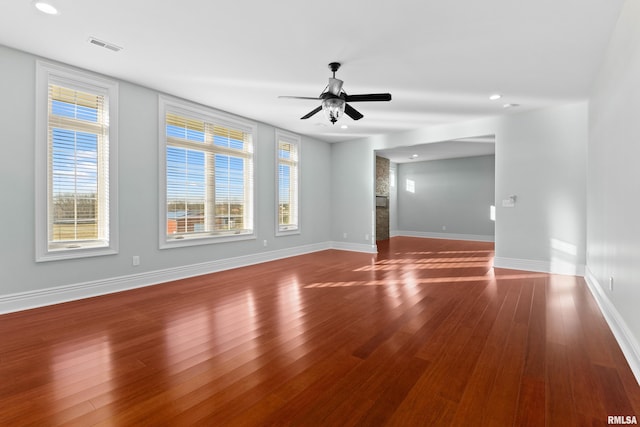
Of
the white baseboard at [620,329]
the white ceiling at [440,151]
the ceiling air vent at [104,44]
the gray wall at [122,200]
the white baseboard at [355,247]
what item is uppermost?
the white ceiling at [440,151]

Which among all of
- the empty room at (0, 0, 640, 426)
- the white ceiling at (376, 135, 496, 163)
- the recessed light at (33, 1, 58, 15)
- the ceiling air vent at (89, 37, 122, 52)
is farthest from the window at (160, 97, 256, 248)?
the white ceiling at (376, 135, 496, 163)

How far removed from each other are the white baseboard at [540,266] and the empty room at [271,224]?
0.04 m

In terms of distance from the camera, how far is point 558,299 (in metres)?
3.66

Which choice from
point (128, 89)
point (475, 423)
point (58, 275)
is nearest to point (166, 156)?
point (128, 89)

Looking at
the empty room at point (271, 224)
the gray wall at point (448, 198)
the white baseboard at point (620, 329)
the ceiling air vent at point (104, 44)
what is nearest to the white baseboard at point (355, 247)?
the empty room at point (271, 224)

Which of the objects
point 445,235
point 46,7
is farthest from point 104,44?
point 445,235

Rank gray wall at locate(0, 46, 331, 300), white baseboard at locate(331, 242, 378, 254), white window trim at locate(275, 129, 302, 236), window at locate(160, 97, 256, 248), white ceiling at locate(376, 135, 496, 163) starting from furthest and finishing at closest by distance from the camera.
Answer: white ceiling at locate(376, 135, 496, 163), white baseboard at locate(331, 242, 378, 254), white window trim at locate(275, 129, 302, 236), window at locate(160, 97, 256, 248), gray wall at locate(0, 46, 331, 300)

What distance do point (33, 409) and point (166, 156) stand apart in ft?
11.8

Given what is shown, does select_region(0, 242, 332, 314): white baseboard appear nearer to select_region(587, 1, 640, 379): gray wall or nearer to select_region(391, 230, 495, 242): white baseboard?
select_region(587, 1, 640, 379): gray wall

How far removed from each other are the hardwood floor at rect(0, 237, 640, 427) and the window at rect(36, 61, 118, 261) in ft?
2.68

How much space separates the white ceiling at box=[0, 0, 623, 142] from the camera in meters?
2.61

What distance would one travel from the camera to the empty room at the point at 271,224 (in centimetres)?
190

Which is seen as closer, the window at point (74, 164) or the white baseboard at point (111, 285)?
the white baseboard at point (111, 285)

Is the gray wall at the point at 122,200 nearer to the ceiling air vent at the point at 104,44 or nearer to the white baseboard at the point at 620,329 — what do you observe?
the ceiling air vent at the point at 104,44
